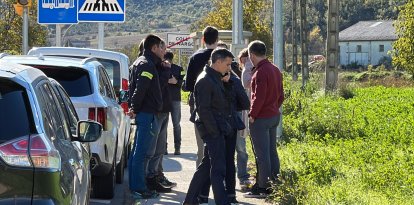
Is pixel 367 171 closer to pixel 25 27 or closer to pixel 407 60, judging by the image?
pixel 25 27

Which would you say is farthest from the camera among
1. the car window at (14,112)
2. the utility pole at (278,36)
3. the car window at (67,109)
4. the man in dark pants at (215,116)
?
the utility pole at (278,36)

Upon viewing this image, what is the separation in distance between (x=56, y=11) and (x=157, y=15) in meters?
97.0

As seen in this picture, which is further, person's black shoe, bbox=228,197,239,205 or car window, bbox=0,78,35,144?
person's black shoe, bbox=228,197,239,205

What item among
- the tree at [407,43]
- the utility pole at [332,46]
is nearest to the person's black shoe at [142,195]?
the utility pole at [332,46]

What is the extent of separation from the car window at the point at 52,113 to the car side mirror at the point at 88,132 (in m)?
0.12

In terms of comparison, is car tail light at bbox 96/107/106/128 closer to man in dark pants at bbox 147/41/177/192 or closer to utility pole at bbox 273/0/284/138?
man in dark pants at bbox 147/41/177/192

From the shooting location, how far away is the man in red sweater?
1069cm

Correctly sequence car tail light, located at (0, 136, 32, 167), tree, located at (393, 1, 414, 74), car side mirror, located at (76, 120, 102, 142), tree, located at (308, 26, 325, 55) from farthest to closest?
tree, located at (308, 26, 325, 55) < tree, located at (393, 1, 414, 74) < car side mirror, located at (76, 120, 102, 142) < car tail light, located at (0, 136, 32, 167)

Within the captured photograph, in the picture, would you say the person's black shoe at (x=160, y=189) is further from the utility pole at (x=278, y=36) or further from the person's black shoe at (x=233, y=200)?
the utility pole at (x=278, y=36)

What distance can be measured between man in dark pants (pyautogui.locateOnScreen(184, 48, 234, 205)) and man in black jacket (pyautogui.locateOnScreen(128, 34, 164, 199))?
1323 mm

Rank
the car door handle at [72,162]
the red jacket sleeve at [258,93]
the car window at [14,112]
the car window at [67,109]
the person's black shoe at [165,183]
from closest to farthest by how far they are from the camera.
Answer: the car window at [14,112] < the car door handle at [72,162] < the car window at [67,109] < the red jacket sleeve at [258,93] < the person's black shoe at [165,183]

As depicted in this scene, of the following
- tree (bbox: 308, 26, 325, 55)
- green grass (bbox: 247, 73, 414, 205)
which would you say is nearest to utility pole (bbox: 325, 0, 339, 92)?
green grass (bbox: 247, 73, 414, 205)

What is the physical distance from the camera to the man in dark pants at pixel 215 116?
365 inches

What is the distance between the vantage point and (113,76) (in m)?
15.9
